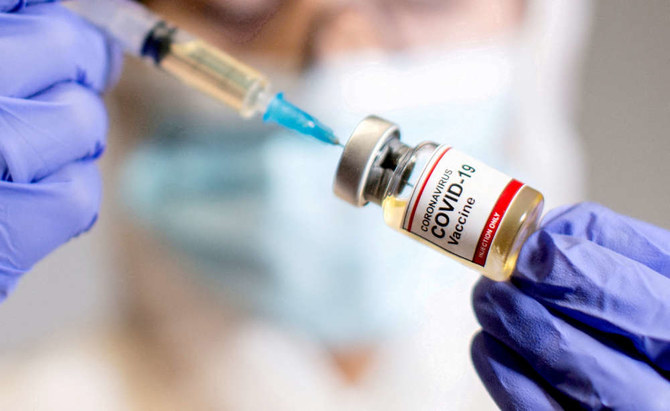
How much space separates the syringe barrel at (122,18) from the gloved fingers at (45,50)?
24mm

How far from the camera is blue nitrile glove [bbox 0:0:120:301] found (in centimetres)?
75

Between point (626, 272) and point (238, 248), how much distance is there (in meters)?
0.76

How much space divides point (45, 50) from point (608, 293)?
0.87 meters

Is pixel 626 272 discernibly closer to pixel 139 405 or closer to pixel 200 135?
pixel 200 135

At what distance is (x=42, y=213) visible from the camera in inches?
31.0

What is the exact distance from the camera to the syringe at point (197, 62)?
78 centimetres

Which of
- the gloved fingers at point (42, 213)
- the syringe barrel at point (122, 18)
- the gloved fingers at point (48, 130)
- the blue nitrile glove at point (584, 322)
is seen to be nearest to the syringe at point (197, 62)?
the syringe barrel at point (122, 18)

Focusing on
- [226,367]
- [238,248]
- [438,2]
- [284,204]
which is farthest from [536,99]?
[226,367]

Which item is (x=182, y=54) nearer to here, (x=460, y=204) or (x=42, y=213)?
(x=42, y=213)

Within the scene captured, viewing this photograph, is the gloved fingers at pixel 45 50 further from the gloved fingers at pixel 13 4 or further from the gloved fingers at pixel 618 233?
the gloved fingers at pixel 618 233

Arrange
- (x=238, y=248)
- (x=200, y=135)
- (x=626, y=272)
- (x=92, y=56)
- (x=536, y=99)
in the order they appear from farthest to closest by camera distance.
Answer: (x=536, y=99)
(x=238, y=248)
(x=200, y=135)
(x=92, y=56)
(x=626, y=272)

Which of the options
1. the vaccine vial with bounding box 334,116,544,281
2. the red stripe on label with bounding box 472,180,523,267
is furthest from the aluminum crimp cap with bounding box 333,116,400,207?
the red stripe on label with bounding box 472,180,523,267

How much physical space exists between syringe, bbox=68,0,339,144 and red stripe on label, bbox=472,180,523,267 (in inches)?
10.2

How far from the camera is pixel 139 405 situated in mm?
1170
